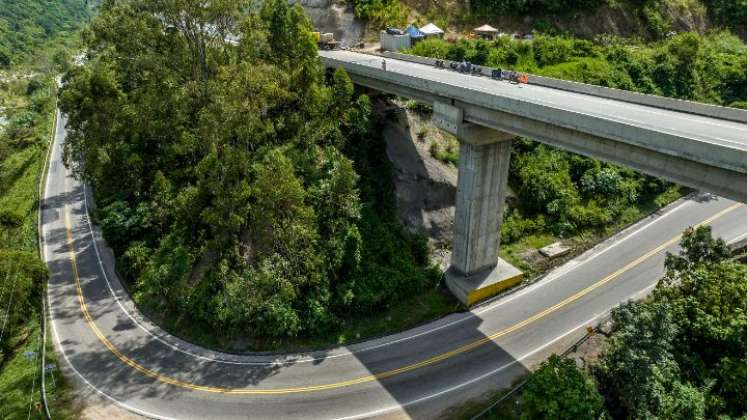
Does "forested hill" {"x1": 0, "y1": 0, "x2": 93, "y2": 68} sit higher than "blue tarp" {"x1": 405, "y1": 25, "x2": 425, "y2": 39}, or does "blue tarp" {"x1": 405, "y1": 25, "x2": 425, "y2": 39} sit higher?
"forested hill" {"x1": 0, "y1": 0, "x2": 93, "y2": 68}

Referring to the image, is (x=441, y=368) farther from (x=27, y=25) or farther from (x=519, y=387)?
(x=27, y=25)

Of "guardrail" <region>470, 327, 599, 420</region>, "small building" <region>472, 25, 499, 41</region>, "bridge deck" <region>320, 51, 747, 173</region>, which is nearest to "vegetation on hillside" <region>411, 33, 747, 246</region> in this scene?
"small building" <region>472, 25, 499, 41</region>

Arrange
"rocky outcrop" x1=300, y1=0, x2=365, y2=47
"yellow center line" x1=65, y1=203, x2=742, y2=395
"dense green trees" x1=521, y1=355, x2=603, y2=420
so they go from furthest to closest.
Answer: "rocky outcrop" x1=300, y1=0, x2=365, y2=47
"yellow center line" x1=65, y1=203, x2=742, y2=395
"dense green trees" x1=521, y1=355, x2=603, y2=420

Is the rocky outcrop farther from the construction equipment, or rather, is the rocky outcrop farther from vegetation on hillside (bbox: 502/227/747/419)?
vegetation on hillside (bbox: 502/227/747/419)

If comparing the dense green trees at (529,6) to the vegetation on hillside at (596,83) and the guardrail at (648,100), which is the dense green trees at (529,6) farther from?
the guardrail at (648,100)

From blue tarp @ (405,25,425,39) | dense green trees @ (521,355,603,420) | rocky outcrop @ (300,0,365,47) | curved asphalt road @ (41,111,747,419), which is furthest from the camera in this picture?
rocky outcrop @ (300,0,365,47)

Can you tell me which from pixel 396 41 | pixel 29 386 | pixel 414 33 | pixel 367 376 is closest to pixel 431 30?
pixel 414 33

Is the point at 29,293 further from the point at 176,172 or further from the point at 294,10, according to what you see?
the point at 294,10
